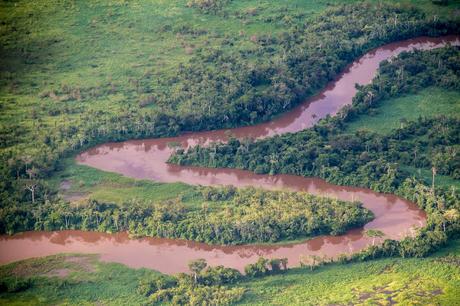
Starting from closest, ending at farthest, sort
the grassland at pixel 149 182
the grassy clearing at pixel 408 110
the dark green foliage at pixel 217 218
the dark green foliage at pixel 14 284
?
the dark green foliage at pixel 14 284 < the dark green foliage at pixel 217 218 < the grassland at pixel 149 182 < the grassy clearing at pixel 408 110

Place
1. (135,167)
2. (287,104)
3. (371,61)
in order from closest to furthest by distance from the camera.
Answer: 1. (135,167)
2. (287,104)
3. (371,61)

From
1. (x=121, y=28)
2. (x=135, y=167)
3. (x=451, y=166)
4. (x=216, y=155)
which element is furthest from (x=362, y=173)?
(x=121, y=28)

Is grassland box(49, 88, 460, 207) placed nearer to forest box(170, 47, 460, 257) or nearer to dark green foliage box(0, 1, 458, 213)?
forest box(170, 47, 460, 257)

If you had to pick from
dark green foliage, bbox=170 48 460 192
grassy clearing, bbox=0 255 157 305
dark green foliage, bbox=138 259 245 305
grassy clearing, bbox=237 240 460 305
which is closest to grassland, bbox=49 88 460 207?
dark green foliage, bbox=170 48 460 192

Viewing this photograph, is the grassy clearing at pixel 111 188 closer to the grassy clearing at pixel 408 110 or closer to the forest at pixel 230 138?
the forest at pixel 230 138

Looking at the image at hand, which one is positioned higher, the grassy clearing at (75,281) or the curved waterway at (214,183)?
the curved waterway at (214,183)

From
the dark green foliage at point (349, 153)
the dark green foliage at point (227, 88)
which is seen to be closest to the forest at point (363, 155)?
the dark green foliage at point (349, 153)

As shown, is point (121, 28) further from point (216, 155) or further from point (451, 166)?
point (451, 166)
